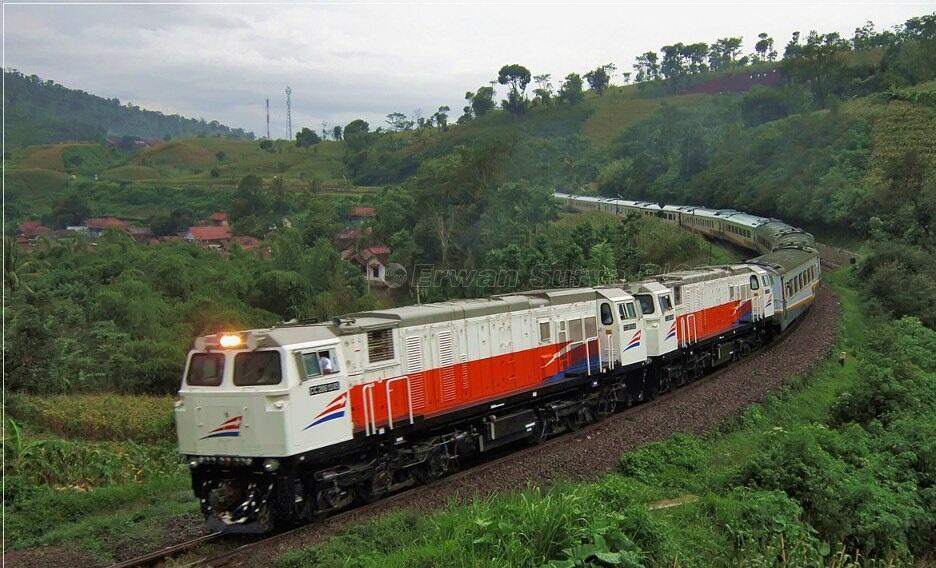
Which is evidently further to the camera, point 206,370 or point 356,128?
point 356,128

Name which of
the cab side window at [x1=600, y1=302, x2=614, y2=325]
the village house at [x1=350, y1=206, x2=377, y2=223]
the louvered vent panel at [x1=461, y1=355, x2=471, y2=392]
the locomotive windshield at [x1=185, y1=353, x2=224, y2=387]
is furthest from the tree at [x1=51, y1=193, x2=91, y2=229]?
the locomotive windshield at [x1=185, y1=353, x2=224, y2=387]

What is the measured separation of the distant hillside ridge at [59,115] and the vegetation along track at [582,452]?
5136 cm

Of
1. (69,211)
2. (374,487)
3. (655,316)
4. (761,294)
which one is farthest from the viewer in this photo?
(69,211)

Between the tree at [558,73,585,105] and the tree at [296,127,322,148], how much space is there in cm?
4061

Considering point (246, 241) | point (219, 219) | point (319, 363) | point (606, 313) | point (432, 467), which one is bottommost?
point (432, 467)

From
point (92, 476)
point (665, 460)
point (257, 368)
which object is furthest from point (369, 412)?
point (92, 476)

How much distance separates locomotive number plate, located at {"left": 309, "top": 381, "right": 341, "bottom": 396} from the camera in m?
10.9

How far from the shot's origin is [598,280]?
123ft

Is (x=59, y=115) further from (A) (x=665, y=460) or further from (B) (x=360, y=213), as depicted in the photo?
(A) (x=665, y=460)

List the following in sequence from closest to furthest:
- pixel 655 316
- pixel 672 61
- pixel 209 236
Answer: pixel 655 316 → pixel 209 236 → pixel 672 61

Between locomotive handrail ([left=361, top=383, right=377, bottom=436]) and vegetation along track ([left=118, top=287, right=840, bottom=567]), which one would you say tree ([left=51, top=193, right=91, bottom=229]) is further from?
locomotive handrail ([left=361, top=383, right=377, bottom=436])

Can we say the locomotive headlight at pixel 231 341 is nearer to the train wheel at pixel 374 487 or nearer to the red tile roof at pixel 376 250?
the train wheel at pixel 374 487

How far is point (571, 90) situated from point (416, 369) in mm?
109249

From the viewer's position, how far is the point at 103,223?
67.7 m
